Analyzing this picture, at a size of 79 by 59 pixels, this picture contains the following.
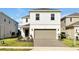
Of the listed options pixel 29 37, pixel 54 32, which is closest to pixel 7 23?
pixel 29 37

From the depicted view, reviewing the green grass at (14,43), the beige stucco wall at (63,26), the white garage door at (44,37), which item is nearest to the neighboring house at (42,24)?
the white garage door at (44,37)

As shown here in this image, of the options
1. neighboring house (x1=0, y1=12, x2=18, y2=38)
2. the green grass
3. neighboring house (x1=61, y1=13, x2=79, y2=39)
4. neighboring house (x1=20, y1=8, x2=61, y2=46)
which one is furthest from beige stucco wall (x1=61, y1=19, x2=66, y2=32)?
neighboring house (x1=0, y1=12, x2=18, y2=38)

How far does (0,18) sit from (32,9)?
2723mm

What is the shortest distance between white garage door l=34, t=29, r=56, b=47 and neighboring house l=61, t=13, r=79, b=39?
1.02 meters

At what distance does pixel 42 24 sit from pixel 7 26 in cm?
299

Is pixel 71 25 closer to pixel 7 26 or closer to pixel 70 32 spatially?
pixel 70 32

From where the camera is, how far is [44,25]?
18000 mm

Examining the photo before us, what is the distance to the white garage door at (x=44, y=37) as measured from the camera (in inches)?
696

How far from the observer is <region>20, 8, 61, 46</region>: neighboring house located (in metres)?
17.7

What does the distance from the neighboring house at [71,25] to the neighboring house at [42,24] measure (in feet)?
1.50

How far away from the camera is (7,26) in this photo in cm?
1855

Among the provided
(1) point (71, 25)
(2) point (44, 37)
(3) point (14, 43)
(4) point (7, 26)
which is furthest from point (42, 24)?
(4) point (7, 26)
